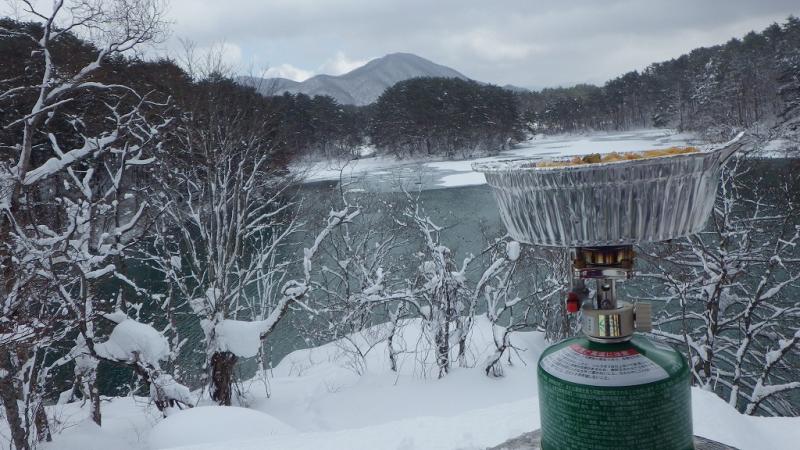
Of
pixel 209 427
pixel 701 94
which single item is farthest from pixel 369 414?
pixel 701 94

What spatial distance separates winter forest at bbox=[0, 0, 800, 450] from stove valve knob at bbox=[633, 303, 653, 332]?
0.84 meters

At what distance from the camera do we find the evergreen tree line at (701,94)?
21266 millimetres

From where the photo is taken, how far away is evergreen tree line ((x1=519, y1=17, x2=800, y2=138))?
837 inches

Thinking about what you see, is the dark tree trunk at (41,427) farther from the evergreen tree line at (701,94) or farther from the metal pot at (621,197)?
the evergreen tree line at (701,94)

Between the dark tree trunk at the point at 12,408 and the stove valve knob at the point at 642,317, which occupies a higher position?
the stove valve knob at the point at 642,317

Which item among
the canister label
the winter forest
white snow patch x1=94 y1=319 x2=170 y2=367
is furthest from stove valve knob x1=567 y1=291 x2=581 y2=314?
white snow patch x1=94 y1=319 x2=170 y2=367

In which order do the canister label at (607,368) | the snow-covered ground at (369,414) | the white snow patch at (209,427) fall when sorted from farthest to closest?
the white snow patch at (209,427) < the snow-covered ground at (369,414) < the canister label at (607,368)

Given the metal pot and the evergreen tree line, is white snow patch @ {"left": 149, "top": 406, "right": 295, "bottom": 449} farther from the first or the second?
the evergreen tree line

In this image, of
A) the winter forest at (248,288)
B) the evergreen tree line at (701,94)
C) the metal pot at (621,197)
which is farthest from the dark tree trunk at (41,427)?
the evergreen tree line at (701,94)

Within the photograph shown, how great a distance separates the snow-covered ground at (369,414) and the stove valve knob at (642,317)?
5.21 feet

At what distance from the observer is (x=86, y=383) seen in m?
8.13

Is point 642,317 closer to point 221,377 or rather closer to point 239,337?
point 239,337

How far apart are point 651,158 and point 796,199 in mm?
12815

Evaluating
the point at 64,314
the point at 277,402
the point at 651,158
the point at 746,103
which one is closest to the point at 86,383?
the point at 64,314
